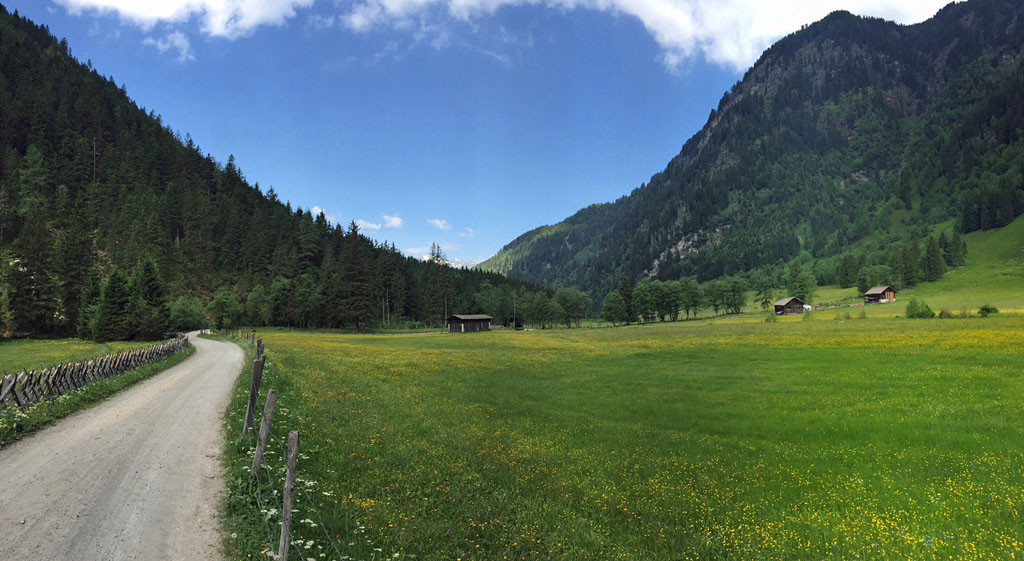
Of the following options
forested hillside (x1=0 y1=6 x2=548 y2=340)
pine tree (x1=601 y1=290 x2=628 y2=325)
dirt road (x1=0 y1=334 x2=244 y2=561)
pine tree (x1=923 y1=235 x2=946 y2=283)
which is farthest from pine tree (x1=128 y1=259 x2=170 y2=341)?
pine tree (x1=923 y1=235 x2=946 y2=283)

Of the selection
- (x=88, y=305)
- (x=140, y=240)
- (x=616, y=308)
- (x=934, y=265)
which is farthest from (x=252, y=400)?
(x=934, y=265)

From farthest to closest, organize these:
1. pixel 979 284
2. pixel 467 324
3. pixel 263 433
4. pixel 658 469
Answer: pixel 979 284 → pixel 467 324 → pixel 658 469 → pixel 263 433

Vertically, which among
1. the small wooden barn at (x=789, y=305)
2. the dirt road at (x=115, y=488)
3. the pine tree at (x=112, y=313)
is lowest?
the small wooden barn at (x=789, y=305)

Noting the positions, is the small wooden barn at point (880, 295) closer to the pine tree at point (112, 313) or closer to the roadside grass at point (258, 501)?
the roadside grass at point (258, 501)

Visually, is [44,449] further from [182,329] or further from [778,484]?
[182,329]

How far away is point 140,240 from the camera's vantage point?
373 ft

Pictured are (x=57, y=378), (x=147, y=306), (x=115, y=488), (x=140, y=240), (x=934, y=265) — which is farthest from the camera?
(x=934, y=265)

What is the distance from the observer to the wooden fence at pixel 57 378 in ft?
53.7

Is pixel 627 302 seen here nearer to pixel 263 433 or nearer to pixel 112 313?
pixel 112 313

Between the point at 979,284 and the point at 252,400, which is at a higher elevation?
the point at 979,284

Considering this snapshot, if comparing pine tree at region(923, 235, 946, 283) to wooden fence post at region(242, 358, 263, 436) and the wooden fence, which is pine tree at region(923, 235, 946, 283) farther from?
the wooden fence

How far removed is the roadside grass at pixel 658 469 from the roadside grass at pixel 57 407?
6.20 metres

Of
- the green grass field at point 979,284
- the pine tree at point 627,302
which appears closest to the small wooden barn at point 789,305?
the green grass field at point 979,284

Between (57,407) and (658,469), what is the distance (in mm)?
24505
